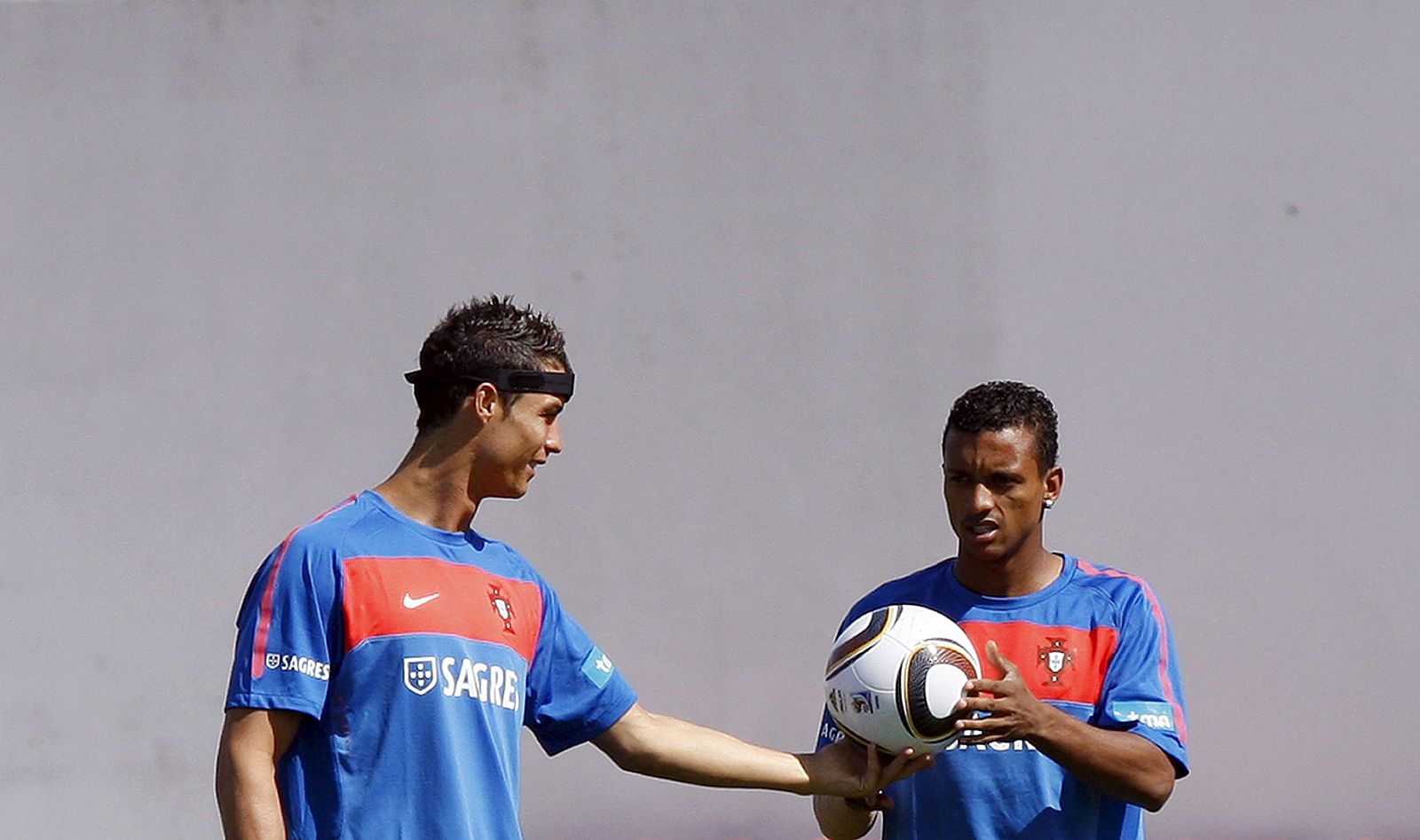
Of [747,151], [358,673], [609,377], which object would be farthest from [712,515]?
[358,673]

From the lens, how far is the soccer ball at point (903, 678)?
2693 mm

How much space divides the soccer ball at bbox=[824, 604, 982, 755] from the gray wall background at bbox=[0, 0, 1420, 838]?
1.79 meters

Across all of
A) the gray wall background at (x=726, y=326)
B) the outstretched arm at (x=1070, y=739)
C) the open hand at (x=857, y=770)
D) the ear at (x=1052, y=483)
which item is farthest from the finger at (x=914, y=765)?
the gray wall background at (x=726, y=326)

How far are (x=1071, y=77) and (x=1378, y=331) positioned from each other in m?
1.08

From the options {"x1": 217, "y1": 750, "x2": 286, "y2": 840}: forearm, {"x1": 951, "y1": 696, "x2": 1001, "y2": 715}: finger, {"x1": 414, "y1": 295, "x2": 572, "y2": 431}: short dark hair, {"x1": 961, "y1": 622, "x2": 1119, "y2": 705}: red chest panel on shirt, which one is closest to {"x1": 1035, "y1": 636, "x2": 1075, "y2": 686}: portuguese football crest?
{"x1": 961, "y1": 622, "x2": 1119, "y2": 705}: red chest panel on shirt

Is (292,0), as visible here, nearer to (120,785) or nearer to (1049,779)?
(120,785)

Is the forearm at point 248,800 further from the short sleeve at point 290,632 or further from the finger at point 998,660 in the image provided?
the finger at point 998,660

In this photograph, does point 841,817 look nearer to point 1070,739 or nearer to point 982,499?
point 1070,739

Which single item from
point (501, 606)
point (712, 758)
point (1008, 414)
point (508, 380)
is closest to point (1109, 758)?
point (1008, 414)

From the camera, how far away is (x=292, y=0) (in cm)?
488

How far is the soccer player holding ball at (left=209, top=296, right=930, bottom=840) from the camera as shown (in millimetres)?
2506

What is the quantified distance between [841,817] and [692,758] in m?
0.29

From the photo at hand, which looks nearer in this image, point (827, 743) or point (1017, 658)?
point (1017, 658)

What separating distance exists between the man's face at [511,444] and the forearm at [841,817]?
81cm
